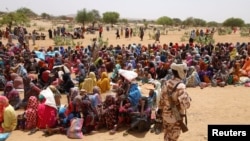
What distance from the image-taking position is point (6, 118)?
22.5ft

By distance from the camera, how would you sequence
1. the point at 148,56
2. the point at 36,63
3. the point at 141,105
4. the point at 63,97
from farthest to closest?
the point at 148,56 → the point at 36,63 → the point at 63,97 → the point at 141,105

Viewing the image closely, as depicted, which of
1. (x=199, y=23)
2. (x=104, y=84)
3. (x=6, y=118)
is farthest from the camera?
(x=199, y=23)

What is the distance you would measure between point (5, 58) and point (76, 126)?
7.68m

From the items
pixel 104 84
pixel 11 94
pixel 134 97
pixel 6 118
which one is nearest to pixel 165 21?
pixel 104 84

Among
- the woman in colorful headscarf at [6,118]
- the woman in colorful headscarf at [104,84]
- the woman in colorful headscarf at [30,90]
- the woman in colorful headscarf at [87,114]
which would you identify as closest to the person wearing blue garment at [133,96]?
the woman in colorful headscarf at [87,114]

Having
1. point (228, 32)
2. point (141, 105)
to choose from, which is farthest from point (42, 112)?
point (228, 32)

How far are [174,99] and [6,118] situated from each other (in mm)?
3904

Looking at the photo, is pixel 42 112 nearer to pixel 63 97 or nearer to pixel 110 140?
pixel 110 140

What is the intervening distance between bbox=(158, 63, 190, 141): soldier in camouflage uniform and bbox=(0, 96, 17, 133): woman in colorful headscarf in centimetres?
353

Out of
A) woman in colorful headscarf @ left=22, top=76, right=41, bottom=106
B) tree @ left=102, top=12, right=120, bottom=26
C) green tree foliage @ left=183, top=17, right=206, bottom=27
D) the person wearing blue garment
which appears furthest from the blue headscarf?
green tree foliage @ left=183, top=17, right=206, bottom=27

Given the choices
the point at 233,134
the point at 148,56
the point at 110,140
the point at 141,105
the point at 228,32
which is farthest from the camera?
the point at 228,32

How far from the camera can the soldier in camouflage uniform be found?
445 centimetres

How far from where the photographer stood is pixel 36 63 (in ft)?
43.5

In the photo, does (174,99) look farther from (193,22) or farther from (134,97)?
(193,22)
